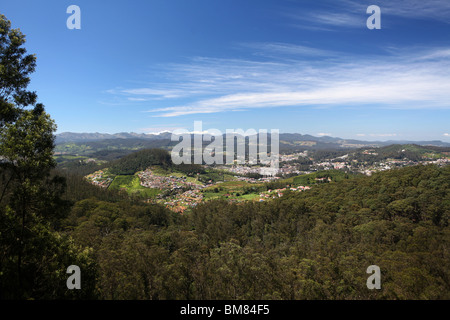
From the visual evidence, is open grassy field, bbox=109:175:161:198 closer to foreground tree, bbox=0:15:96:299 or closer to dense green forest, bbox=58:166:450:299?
dense green forest, bbox=58:166:450:299

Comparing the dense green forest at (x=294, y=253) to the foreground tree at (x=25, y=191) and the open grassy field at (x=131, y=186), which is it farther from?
the open grassy field at (x=131, y=186)

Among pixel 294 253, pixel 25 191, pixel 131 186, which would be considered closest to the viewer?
pixel 25 191

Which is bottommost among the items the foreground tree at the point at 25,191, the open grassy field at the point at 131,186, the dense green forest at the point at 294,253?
the open grassy field at the point at 131,186

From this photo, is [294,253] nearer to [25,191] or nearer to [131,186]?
[25,191]

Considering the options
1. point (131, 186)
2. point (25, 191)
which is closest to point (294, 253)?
point (25, 191)

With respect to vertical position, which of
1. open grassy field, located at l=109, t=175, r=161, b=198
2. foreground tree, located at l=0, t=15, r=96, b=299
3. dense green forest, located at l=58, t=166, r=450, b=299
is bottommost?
open grassy field, located at l=109, t=175, r=161, b=198

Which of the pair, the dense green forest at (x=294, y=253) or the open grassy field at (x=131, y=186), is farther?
the open grassy field at (x=131, y=186)

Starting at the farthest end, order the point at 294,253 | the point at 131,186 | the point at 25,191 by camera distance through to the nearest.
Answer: the point at 131,186 → the point at 294,253 → the point at 25,191

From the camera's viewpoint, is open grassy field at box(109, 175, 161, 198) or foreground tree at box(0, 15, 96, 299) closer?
foreground tree at box(0, 15, 96, 299)

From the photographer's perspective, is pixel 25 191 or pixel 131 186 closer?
pixel 25 191

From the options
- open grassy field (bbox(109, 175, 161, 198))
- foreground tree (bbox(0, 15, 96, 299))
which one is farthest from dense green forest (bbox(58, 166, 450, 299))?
open grassy field (bbox(109, 175, 161, 198))

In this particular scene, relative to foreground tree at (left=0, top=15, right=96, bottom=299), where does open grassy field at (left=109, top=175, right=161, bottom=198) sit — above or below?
below

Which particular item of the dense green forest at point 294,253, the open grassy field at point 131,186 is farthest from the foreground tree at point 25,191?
the open grassy field at point 131,186
